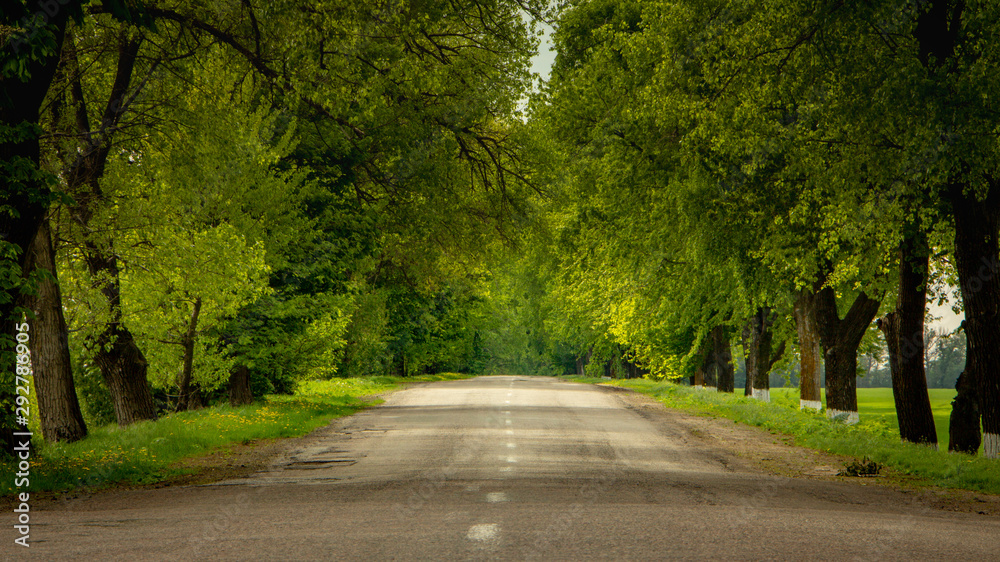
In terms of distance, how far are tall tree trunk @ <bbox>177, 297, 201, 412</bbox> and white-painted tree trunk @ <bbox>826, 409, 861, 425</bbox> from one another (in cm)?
1559

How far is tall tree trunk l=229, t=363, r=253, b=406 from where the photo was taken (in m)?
25.5

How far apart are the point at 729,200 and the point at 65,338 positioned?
14516 mm

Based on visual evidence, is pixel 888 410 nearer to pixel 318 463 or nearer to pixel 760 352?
pixel 760 352

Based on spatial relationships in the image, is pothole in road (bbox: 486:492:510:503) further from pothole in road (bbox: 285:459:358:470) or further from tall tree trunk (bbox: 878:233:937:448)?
tall tree trunk (bbox: 878:233:937:448)

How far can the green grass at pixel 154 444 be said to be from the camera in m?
12.5

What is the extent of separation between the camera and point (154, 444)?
15406mm

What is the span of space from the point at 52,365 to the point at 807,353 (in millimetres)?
21537

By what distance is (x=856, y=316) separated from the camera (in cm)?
2347

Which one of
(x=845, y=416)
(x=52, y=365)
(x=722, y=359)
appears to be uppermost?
(x=722, y=359)

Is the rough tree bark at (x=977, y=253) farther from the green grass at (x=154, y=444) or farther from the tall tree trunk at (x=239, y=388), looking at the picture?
the tall tree trunk at (x=239, y=388)

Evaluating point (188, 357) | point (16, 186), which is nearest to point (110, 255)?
point (188, 357)

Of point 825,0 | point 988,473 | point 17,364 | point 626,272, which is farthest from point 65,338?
point 626,272

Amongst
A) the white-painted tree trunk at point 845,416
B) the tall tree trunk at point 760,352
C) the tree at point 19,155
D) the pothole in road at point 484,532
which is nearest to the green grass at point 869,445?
the white-painted tree trunk at point 845,416

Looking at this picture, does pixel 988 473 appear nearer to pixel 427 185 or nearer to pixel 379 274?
pixel 427 185
